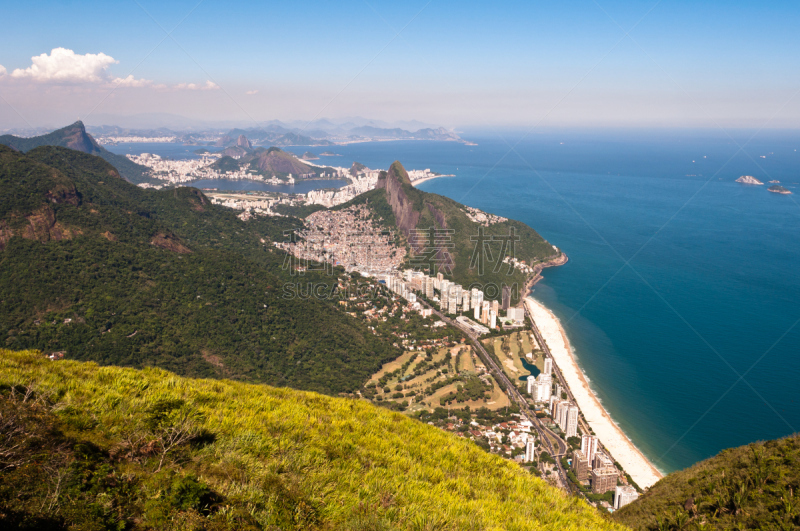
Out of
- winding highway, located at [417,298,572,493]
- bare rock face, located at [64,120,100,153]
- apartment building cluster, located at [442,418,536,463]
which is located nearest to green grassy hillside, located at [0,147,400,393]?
winding highway, located at [417,298,572,493]

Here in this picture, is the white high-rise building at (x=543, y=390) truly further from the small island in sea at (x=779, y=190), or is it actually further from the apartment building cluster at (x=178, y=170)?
the apartment building cluster at (x=178, y=170)

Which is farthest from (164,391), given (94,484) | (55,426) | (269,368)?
(269,368)

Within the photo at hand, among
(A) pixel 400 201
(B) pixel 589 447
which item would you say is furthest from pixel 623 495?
(A) pixel 400 201

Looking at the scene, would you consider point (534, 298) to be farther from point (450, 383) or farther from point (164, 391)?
point (164, 391)

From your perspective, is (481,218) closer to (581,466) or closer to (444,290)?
(444,290)

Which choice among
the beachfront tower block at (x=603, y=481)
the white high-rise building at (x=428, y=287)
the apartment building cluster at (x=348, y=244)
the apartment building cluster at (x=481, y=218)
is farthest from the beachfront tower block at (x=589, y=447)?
the apartment building cluster at (x=481, y=218)

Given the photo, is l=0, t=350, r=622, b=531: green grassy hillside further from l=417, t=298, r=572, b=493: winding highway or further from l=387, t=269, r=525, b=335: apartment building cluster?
l=387, t=269, r=525, b=335: apartment building cluster
